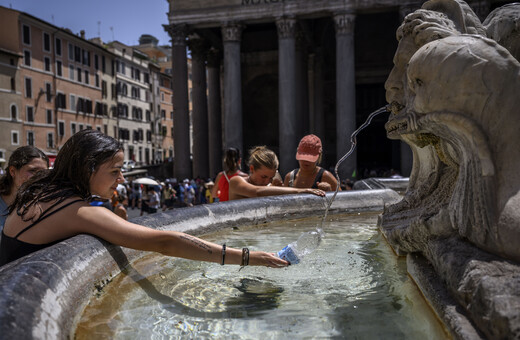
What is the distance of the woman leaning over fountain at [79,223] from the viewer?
6.41 ft

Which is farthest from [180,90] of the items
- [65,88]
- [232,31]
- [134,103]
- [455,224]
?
[134,103]

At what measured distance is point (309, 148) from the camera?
12.8 feet

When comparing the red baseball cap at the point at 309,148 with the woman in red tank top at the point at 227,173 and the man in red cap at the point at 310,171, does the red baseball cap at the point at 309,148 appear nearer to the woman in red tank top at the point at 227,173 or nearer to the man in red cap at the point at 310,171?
the man in red cap at the point at 310,171

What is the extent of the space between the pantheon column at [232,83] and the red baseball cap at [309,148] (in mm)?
15265

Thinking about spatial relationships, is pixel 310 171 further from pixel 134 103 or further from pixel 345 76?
pixel 134 103

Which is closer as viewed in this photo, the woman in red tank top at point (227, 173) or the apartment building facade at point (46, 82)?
the woman in red tank top at point (227, 173)

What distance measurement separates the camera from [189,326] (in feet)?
5.61

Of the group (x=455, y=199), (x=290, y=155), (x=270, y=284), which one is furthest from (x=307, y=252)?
(x=290, y=155)

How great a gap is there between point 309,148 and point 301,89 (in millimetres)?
17381

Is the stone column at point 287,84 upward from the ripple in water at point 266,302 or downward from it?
upward

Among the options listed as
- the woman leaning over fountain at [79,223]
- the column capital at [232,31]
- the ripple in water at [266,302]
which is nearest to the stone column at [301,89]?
the column capital at [232,31]

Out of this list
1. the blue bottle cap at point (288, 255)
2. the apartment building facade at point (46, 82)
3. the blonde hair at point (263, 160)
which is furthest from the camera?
the apartment building facade at point (46, 82)

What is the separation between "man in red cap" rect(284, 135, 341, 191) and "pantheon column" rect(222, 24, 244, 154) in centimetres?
1492

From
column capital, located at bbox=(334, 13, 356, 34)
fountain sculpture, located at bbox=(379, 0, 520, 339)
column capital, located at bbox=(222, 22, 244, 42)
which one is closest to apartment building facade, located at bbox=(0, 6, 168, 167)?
column capital, located at bbox=(222, 22, 244, 42)
